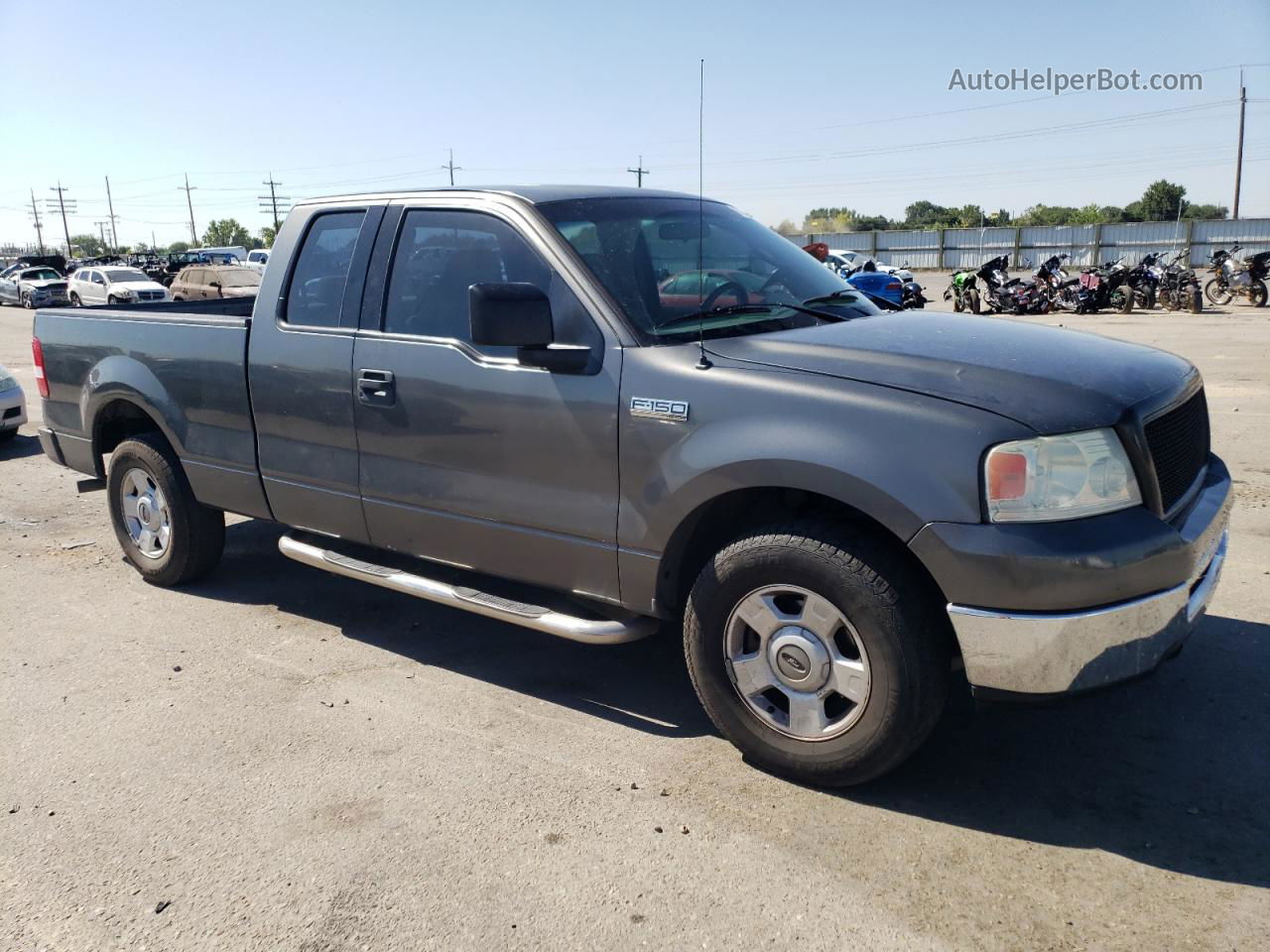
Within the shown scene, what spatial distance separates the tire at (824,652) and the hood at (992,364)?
517 mm

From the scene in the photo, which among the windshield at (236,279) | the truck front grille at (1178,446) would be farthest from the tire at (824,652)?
the windshield at (236,279)

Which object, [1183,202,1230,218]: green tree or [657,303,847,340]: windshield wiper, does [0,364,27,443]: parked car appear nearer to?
[657,303,847,340]: windshield wiper

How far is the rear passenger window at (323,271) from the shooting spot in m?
4.52

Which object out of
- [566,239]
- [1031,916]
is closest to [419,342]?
[566,239]

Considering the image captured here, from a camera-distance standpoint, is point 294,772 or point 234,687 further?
point 234,687

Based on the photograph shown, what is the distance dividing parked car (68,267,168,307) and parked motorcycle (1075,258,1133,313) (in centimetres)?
2628

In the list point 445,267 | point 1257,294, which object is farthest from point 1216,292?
point 445,267

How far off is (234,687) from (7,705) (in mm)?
880

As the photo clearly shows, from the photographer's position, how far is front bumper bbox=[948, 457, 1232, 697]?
9.48 ft

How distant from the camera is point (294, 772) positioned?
11.8 ft

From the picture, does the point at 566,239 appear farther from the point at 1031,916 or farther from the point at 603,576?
the point at 1031,916

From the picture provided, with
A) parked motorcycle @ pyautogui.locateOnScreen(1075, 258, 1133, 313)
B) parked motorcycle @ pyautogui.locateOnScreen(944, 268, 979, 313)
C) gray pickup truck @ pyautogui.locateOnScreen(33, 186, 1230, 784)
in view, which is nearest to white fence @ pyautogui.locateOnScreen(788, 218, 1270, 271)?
parked motorcycle @ pyautogui.locateOnScreen(944, 268, 979, 313)

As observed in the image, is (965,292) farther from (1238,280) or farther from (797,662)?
(797,662)

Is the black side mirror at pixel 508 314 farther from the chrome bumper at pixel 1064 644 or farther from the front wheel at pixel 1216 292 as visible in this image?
the front wheel at pixel 1216 292
